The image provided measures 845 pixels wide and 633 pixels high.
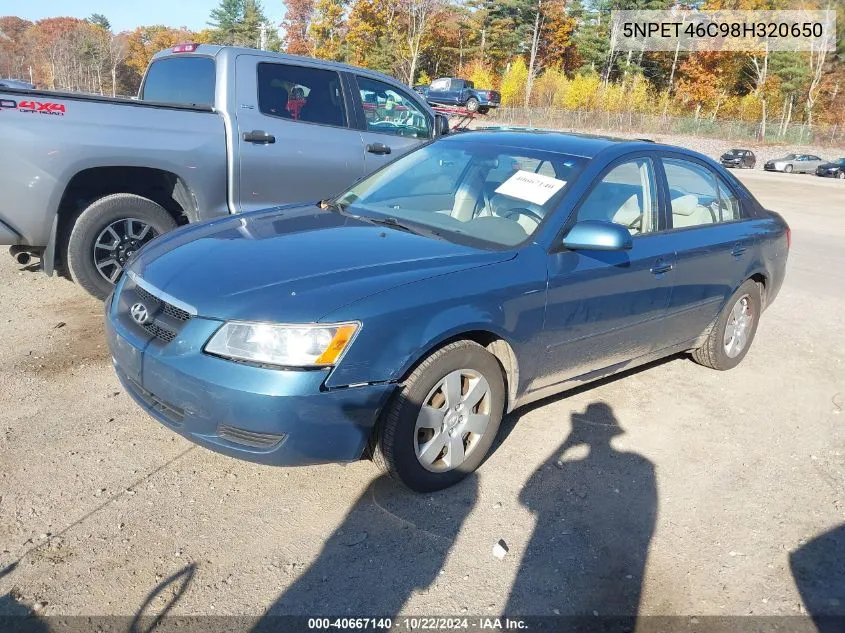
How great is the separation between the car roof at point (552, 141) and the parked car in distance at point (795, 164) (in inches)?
1487

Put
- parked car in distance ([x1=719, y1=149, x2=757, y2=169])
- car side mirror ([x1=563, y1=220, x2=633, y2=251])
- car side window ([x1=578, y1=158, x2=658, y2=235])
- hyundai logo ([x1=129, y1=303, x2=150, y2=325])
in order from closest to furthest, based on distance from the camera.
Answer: hyundai logo ([x1=129, y1=303, x2=150, y2=325]), car side mirror ([x1=563, y1=220, x2=633, y2=251]), car side window ([x1=578, y1=158, x2=658, y2=235]), parked car in distance ([x1=719, y1=149, x2=757, y2=169])

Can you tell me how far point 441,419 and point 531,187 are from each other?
1.44 m

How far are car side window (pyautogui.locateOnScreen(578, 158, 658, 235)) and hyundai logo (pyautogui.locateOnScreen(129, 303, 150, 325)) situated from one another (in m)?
2.27

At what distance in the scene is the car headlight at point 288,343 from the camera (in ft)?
8.77

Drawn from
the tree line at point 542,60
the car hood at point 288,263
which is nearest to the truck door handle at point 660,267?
the car hood at point 288,263

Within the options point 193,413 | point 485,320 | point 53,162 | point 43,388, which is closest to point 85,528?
point 193,413

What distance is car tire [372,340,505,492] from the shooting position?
9.63 feet

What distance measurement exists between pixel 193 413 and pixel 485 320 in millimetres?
1314

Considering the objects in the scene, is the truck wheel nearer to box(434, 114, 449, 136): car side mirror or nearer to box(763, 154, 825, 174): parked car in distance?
box(434, 114, 449, 136): car side mirror

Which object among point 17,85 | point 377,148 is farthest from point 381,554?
point 17,85

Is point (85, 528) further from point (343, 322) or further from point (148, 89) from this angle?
point (148, 89)

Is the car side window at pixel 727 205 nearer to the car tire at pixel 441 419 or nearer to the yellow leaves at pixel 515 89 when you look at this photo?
the car tire at pixel 441 419

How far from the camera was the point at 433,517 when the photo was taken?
10.1ft

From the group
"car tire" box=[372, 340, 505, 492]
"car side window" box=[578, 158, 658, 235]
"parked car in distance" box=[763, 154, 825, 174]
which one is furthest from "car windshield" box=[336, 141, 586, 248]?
"parked car in distance" box=[763, 154, 825, 174]
